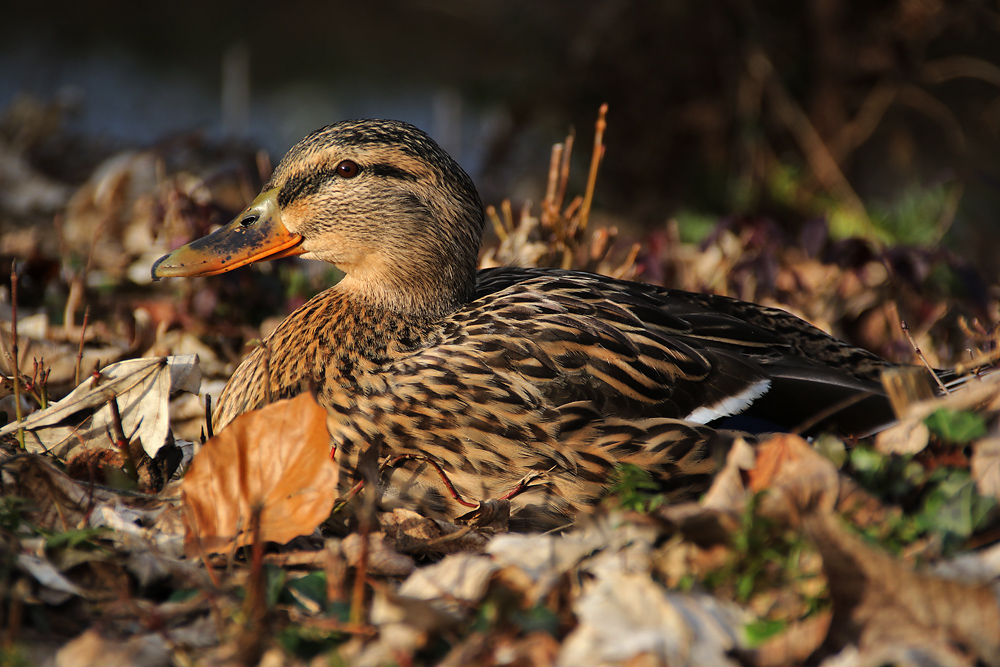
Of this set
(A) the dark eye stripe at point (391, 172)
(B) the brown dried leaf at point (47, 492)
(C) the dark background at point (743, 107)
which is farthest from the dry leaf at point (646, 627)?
(C) the dark background at point (743, 107)

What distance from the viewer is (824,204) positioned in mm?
6465

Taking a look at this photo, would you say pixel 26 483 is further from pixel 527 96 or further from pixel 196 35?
pixel 196 35

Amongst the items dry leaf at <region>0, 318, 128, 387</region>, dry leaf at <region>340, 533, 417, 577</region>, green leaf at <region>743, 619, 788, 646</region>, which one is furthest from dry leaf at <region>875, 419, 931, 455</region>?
dry leaf at <region>0, 318, 128, 387</region>

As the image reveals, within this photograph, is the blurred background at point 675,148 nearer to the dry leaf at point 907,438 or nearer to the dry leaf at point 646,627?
the dry leaf at point 907,438

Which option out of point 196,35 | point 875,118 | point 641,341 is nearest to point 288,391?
point 641,341

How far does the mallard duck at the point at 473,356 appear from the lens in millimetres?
2270

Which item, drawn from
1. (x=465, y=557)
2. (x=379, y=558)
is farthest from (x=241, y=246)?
(x=465, y=557)

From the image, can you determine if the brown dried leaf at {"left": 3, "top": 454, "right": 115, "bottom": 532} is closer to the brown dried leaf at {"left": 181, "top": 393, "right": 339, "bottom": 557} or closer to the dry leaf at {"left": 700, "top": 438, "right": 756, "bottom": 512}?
the brown dried leaf at {"left": 181, "top": 393, "right": 339, "bottom": 557}

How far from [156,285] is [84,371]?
4.03 feet

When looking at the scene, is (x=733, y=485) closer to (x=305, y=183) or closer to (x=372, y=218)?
(x=372, y=218)

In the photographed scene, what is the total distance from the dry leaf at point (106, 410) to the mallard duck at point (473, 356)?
270mm

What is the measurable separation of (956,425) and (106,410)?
2.13 metres

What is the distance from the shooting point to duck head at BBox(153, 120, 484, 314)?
2.64 m

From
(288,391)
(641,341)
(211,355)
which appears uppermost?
(641,341)
